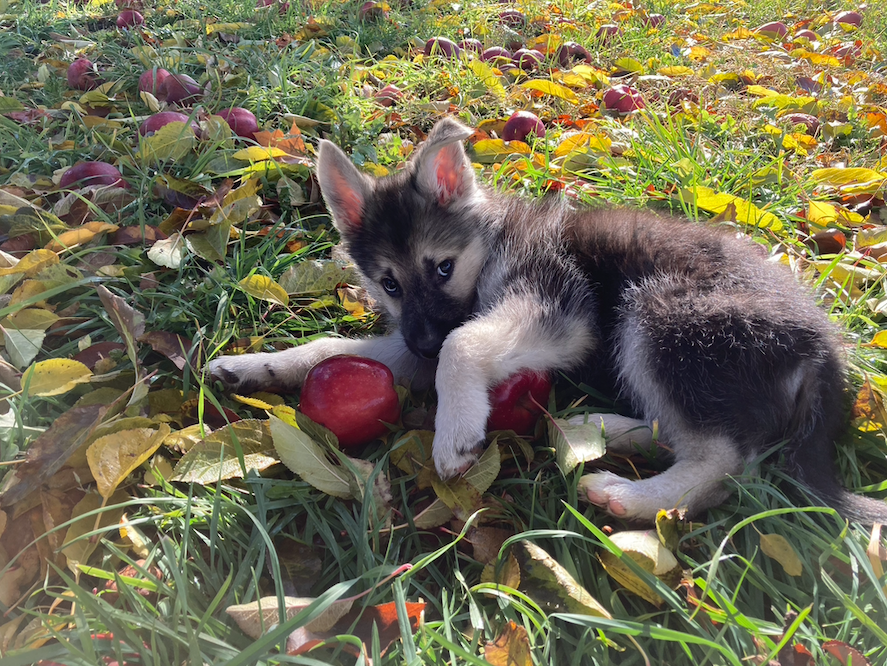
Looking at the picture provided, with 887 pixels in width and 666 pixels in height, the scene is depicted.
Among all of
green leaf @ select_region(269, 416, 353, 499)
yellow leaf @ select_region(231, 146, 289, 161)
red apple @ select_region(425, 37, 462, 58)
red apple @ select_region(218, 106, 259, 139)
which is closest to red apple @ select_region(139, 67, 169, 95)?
red apple @ select_region(218, 106, 259, 139)

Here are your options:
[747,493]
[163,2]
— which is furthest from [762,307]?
[163,2]

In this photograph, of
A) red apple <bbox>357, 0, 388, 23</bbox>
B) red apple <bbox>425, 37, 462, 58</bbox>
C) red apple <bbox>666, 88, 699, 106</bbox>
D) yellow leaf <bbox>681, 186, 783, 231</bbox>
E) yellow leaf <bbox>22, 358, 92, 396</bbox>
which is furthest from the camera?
red apple <bbox>357, 0, 388, 23</bbox>

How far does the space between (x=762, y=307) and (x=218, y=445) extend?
1667mm

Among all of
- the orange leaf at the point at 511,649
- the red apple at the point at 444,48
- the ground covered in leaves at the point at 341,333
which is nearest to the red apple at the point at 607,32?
the ground covered in leaves at the point at 341,333

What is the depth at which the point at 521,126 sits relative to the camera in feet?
10.5

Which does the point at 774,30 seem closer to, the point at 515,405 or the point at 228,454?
the point at 515,405

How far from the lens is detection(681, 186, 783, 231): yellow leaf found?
8.09 feet

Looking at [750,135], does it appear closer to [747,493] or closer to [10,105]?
[747,493]

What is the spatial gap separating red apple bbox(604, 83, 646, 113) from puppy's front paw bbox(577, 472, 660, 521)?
108 inches

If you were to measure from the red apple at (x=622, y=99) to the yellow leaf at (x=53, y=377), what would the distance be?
322cm

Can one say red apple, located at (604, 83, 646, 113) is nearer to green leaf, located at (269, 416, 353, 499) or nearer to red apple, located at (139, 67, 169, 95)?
red apple, located at (139, 67, 169, 95)

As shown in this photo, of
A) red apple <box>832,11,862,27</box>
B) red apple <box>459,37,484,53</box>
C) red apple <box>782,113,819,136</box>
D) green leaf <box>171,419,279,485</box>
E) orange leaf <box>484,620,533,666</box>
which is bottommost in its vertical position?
orange leaf <box>484,620,533,666</box>

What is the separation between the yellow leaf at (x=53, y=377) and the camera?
170cm

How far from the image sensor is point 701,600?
1.20m
